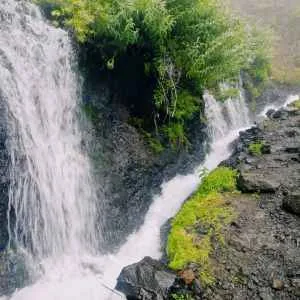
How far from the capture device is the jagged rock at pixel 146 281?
5492 mm

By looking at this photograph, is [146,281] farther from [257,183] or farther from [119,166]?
[257,183]

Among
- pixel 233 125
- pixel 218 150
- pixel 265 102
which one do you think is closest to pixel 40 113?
pixel 218 150

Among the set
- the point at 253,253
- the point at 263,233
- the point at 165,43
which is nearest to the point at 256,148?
the point at 165,43

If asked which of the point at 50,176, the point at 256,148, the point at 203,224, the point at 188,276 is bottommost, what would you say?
the point at 188,276

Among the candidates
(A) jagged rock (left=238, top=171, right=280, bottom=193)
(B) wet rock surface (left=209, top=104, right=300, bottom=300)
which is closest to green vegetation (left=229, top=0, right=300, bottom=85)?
(B) wet rock surface (left=209, top=104, right=300, bottom=300)

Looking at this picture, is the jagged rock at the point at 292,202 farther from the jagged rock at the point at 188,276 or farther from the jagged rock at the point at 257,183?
the jagged rock at the point at 188,276

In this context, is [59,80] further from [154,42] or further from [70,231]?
[70,231]

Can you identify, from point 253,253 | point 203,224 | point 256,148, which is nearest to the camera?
point 253,253

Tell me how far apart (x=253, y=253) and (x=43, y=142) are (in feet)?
13.7

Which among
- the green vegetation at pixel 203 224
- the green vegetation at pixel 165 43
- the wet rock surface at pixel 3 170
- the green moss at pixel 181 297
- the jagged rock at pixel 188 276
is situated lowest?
the green moss at pixel 181 297

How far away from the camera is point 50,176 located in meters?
6.81

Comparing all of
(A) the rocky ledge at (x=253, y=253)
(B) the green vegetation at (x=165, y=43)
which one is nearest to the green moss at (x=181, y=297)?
(A) the rocky ledge at (x=253, y=253)

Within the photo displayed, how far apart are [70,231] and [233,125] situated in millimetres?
8868

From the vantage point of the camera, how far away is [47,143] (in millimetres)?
6871
